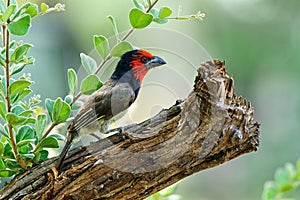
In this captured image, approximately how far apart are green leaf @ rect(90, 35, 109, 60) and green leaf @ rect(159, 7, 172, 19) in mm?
96

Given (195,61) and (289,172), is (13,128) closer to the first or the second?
(195,61)

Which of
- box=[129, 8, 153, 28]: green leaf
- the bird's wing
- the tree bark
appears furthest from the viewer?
the bird's wing

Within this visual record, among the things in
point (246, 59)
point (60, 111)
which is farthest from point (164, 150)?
point (246, 59)

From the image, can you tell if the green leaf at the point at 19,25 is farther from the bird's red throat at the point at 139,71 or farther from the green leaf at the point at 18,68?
the bird's red throat at the point at 139,71

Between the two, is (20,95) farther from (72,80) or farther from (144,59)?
(144,59)

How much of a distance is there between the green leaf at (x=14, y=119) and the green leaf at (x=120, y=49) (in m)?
0.18

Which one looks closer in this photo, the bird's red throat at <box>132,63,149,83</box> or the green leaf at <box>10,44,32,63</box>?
the green leaf at <box>10,44,32,63</box>

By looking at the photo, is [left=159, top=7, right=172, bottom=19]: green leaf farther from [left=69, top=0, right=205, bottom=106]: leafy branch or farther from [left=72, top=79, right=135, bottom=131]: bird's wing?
[left=72, top=79, right=135, bottom=131]: bird's wing

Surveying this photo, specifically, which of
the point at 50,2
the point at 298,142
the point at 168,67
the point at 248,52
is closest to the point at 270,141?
the point at 298,142

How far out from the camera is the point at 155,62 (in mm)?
1096

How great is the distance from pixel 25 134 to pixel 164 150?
23 cm

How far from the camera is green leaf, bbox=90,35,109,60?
3.06 feet

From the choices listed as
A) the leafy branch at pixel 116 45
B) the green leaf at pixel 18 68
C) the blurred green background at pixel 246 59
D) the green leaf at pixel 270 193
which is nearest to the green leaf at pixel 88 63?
the leafy branch at pixel 116 45

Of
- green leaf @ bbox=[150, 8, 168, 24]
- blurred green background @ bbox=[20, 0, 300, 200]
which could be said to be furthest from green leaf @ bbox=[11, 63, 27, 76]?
blurred green background @ bbox=[20, 0, 300, 200]
